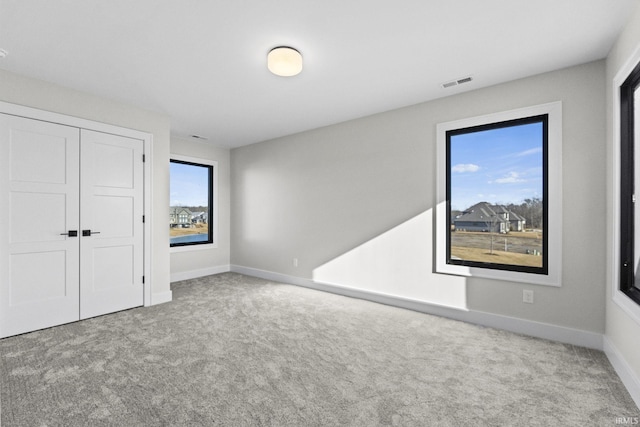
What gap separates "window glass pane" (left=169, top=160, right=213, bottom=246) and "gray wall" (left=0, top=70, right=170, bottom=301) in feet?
4.13

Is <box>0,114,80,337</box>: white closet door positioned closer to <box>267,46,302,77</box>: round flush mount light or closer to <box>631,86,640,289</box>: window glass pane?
<box>267,46,302,77</box>: round flush mount light

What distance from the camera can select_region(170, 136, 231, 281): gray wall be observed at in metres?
5.28

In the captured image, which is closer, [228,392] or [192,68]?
[228,392]

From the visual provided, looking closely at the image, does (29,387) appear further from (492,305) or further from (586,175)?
(586,175)

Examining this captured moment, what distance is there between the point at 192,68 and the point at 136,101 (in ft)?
4.30

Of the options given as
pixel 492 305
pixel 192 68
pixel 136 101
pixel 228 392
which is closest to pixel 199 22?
pixel 192 68

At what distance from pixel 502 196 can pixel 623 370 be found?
1.71m

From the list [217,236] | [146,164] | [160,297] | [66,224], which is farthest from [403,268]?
[66,224]

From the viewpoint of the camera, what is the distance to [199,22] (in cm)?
214

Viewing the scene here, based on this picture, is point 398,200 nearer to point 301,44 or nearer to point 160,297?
point 301,44

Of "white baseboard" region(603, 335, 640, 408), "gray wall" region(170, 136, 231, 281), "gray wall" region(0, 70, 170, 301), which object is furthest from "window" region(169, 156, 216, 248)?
"white baseboard" region(603, 335, 640, 408)

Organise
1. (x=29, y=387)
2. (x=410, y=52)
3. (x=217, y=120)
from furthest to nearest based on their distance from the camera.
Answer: (x=217, y=120)
(x=410, y=52)
(x=29, y=387)

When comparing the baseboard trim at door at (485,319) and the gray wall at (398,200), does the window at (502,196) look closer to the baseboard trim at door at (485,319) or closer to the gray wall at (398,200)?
the gray wall at (398,200)

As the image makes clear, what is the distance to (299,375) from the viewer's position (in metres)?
2.19
